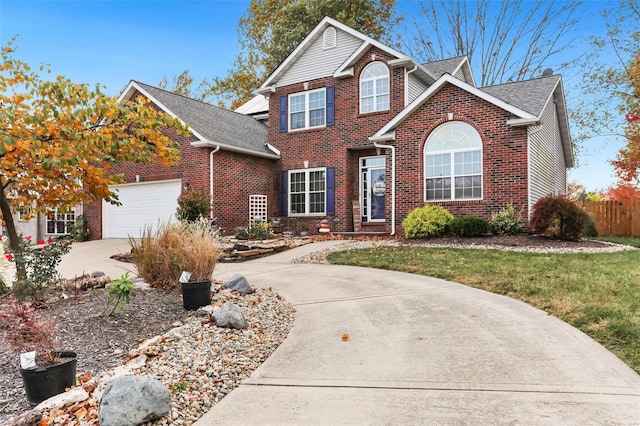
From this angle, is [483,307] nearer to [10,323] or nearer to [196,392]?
[196,392]

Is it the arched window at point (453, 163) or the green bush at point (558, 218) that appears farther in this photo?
the arched window at point (453, 163)

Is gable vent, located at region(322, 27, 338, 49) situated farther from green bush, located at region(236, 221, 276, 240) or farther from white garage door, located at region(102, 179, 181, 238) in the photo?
green bush, located at region(236, 221, 276, 240)

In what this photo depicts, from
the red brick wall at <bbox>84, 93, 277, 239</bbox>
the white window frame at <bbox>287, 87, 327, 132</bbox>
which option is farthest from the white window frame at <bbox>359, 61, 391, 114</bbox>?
the red brick wall at <bbox>84, 93, 277, 239</bbox>

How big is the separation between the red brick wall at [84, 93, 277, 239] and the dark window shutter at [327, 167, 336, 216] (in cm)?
242

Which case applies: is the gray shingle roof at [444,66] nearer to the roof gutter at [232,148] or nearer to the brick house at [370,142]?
the brick house at [370,142]

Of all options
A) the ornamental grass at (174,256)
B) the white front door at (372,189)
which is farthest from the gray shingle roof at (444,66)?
the ornamental grass at (174,256)

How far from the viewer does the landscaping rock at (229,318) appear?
4707 millimetres

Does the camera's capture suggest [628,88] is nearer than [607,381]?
No

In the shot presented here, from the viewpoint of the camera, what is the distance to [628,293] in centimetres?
593

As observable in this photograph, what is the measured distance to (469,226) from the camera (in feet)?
39.6

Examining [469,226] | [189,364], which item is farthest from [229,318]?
[469,226]

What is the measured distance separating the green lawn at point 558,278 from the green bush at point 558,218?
154cm

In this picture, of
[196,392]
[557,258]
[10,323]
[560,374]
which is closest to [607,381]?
[560,374]

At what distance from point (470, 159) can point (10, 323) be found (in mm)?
12020
